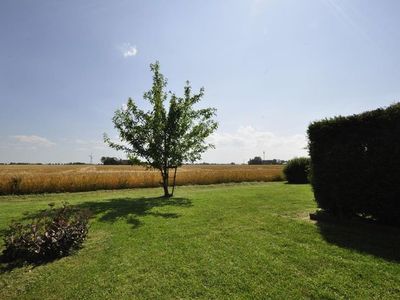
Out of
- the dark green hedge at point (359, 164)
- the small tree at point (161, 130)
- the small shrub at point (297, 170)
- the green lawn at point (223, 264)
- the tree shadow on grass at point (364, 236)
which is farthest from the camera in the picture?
the small shrub at point (297, 170)

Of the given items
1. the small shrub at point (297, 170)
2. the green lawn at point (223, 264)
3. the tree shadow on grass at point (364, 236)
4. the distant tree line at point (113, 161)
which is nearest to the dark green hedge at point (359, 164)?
the tree shadow on grass at point (364, 236)

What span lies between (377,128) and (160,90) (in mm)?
15047

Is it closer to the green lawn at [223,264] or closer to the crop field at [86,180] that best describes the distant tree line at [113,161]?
the crop field at [86,180]

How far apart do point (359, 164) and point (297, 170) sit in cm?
2413

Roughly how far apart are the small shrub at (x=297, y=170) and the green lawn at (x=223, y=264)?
23663 mm

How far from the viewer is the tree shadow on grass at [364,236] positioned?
22.8ft

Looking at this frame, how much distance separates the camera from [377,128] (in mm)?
9305

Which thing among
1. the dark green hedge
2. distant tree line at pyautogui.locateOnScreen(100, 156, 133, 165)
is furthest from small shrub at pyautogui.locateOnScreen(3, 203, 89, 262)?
distant tree line at pyautogui.locateOnScreen(100, 156, 133, 165)

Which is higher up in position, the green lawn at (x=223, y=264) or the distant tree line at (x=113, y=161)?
the distant tree line at (x=113, y=161)

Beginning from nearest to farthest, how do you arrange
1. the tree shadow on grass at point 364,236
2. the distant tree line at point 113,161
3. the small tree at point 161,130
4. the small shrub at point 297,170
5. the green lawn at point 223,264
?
1. the green lawn at point 223,264
2. the tree shadow on grass at point 364,236
3. the small tree at point 161,130
4. the small shrub at point 297,170
5. the distant tree line at point 113,161

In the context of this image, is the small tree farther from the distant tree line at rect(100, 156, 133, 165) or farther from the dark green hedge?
the distant tree line at rect(100, 156, 133, 165)

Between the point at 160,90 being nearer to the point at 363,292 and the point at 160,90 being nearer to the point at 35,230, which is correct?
the point at 35,230

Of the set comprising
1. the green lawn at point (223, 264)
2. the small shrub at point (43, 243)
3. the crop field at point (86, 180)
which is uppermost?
the crop field at point (86, 180)

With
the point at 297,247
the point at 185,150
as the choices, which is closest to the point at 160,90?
the point at 185,150
